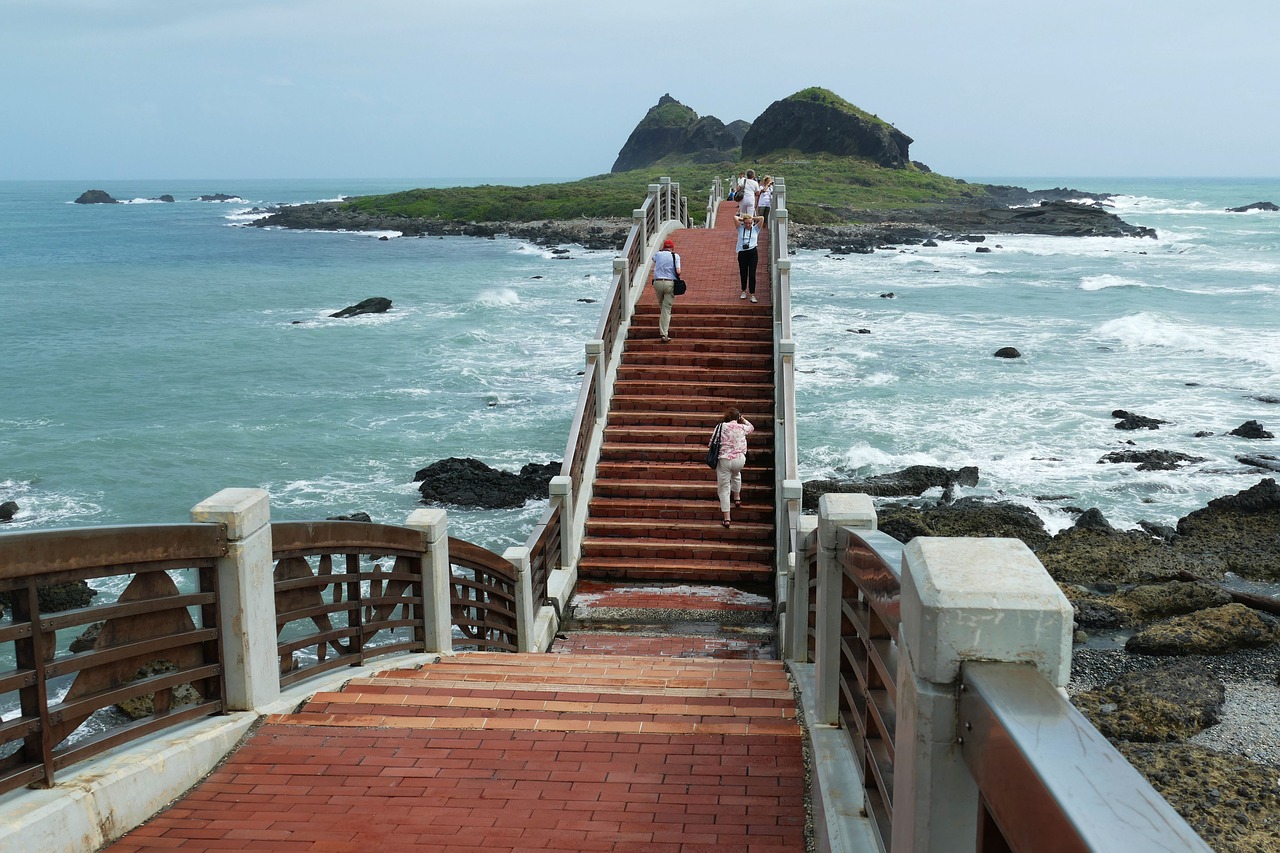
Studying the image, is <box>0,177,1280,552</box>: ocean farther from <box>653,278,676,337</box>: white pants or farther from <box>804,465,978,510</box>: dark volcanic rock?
<box>653,278,676,337</box>: white pants

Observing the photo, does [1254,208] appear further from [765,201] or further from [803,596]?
[803,596]

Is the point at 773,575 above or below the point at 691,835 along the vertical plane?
below

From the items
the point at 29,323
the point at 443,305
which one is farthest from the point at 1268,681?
the point at 29,323

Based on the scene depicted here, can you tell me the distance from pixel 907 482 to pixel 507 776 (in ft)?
66.5

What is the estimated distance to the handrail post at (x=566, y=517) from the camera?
13.1 m

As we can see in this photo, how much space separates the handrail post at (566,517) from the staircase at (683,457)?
1.18 ft

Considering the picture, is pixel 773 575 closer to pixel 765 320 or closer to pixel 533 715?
pixel 765 320

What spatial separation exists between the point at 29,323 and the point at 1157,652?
179ft

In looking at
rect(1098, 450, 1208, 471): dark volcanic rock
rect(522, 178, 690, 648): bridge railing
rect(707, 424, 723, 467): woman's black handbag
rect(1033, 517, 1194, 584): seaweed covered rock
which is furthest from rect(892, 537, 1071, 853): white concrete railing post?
rect(1098, 450, 1208, 471): dark volcanic rock

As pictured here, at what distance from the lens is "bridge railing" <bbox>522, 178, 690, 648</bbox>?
12078mm

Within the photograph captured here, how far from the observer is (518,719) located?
19.5ft

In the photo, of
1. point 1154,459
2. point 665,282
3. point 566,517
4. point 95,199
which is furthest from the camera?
point 95,199

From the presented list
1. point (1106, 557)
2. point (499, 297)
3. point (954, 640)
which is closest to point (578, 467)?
point (1106, 557)

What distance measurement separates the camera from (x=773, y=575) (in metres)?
13.6
